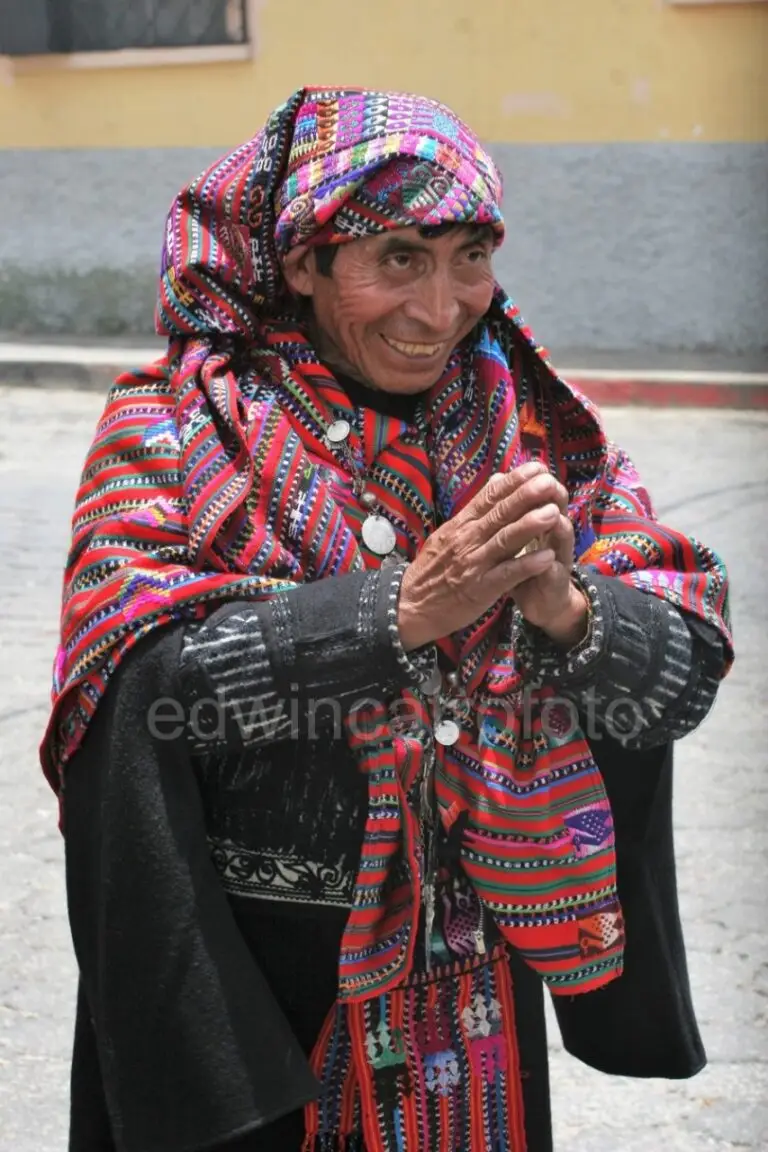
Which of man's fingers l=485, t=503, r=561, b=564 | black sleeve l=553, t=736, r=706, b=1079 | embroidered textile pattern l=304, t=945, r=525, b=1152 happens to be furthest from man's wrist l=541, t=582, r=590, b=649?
embroidered textile pattern l=304, t=945, r=525, b=1152

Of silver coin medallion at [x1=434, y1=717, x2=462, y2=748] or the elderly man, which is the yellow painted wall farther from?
silver coin medallion at [x1=434, y1=717, x2=462, y2=748]

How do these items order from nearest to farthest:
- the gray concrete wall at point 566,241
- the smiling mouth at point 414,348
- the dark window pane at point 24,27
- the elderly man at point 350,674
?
the elderly man at point 350,674 → the smiling mouth at point 414,348 → the gray concrete wall at point 566,241 → the dark window pane at point 24,27

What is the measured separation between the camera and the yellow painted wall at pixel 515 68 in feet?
31.8

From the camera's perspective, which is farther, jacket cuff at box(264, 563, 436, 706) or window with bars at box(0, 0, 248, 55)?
window with bars at box(0, 0, 248, 55)

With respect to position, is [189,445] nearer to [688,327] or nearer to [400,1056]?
[400,1056]

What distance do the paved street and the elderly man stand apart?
3.37ft

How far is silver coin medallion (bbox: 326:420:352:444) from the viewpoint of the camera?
5.67ft

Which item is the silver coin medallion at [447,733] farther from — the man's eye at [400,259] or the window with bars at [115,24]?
the window with bars at [115,24]

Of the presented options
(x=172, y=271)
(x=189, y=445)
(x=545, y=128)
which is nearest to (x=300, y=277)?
(x=172, y=271)

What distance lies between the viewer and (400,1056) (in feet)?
5.84

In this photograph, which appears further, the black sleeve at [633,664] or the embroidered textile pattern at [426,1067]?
the embroidered textile pattern at [426,1067]

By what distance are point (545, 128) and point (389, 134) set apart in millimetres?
8927

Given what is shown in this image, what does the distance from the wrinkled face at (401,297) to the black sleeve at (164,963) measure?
0.44 metres

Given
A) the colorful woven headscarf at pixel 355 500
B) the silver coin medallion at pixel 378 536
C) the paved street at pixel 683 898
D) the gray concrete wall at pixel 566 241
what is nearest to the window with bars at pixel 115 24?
the gray concrete wall at pixel 566 241
